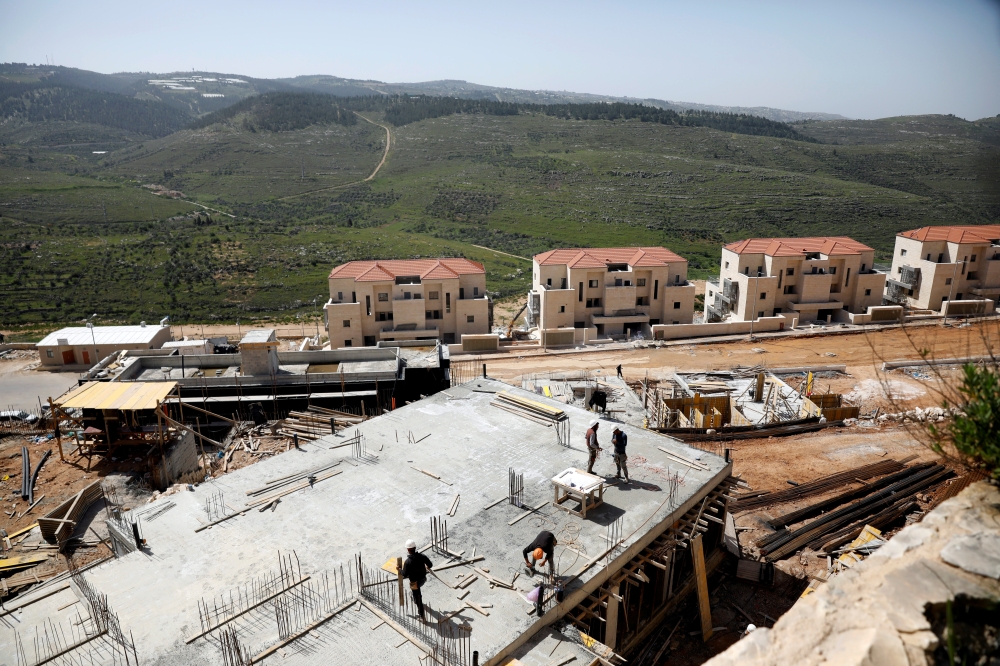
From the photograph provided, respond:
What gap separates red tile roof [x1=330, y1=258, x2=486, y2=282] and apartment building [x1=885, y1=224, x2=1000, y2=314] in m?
38.6

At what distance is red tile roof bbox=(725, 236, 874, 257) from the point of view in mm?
53000

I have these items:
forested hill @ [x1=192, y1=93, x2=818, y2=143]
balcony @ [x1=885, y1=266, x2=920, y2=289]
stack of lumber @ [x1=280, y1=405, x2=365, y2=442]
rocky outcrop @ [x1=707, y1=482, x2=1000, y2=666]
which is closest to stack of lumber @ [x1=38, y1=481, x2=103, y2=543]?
stack of lumber @ [x1=280, y1=405, x2=365, y2=442]

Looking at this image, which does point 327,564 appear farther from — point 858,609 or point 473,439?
point 858,609

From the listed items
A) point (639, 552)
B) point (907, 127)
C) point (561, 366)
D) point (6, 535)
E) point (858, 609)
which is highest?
point (907, 127)

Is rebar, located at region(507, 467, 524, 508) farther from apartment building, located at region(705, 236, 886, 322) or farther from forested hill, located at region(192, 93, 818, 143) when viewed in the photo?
forested hill, located at region(192, 93, 818, 143)

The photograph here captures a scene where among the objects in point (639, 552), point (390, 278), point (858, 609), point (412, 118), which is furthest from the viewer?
point (412, 118)

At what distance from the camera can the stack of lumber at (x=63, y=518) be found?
690 inches

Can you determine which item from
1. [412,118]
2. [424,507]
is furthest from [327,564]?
[412,118]

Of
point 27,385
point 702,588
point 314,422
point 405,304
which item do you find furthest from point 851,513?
point 27,385

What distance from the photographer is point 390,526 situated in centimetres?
1548

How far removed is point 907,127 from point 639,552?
201m

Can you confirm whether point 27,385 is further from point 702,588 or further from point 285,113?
point 285,113

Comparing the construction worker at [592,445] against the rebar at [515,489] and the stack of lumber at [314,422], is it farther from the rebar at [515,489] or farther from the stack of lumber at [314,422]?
the stack of lumber at [314,422]

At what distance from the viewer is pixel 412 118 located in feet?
559
